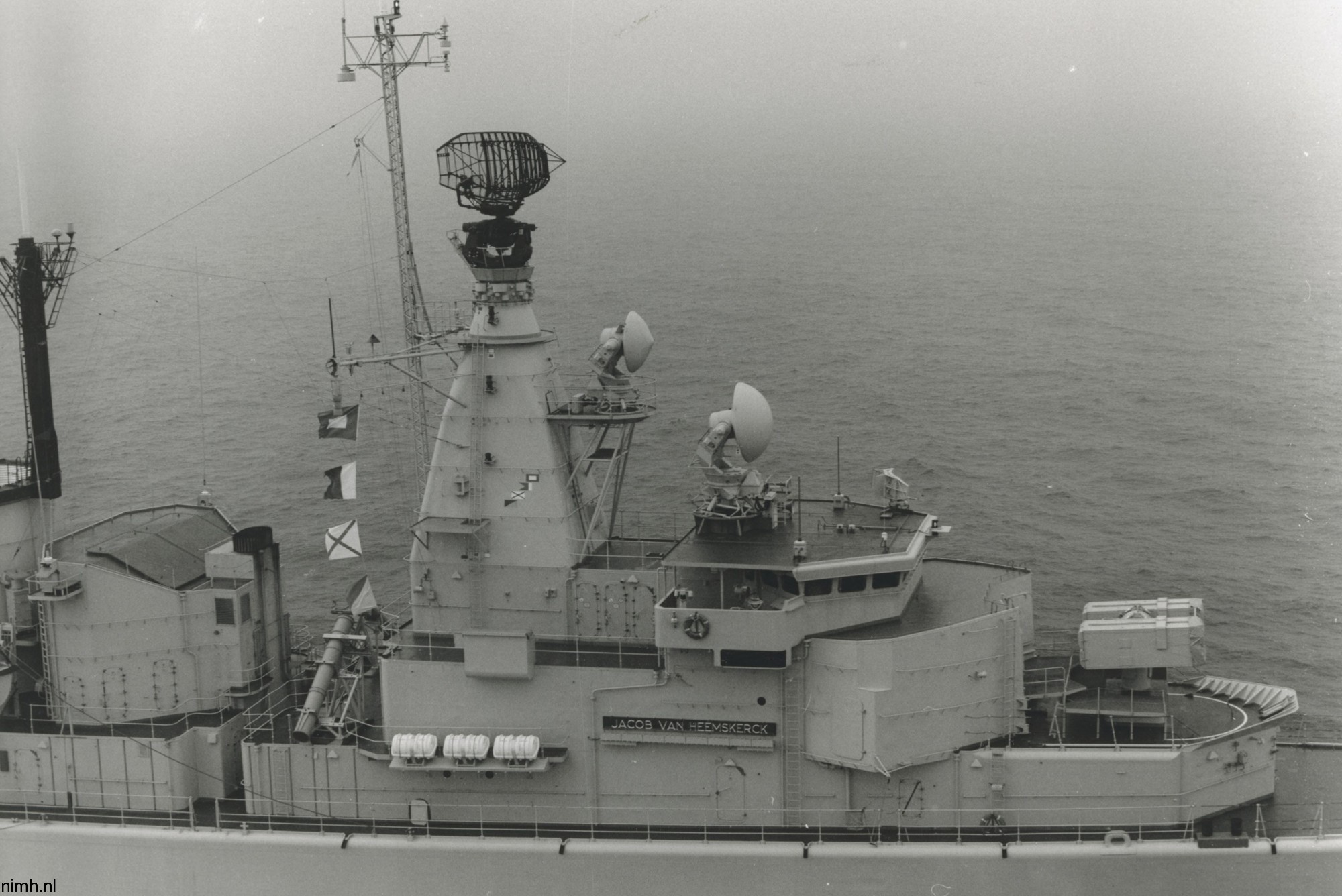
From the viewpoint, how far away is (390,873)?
18.9 meters

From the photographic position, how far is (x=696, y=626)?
18422 mm

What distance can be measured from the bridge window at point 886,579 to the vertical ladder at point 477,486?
589 cm

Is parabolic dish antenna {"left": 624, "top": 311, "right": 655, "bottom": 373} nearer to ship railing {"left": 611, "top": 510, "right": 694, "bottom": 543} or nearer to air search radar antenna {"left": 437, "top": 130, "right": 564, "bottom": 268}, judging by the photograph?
air search radar antenna {"left": 437, "top": 130, "right": 564, "bottom": 268}

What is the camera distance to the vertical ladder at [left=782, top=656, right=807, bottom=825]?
18.8m

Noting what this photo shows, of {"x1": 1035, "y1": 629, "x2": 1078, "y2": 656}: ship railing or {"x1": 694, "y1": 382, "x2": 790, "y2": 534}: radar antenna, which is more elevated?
{"x1": 694, "y1": 382, "x2": 790, "y2": 534}: radar antenna

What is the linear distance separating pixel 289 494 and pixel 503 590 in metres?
14.4

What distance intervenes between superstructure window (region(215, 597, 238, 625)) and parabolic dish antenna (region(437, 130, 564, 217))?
24.0 feet

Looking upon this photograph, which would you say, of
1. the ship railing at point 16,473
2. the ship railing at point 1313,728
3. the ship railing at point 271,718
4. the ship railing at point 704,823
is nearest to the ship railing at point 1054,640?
the ship railing at point 1313,728

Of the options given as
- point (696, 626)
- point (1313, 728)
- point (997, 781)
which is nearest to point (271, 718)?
point (696, 626)

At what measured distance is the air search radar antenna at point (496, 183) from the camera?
19.8 metres

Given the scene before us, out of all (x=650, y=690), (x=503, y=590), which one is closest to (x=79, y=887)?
(x=503, y=590)

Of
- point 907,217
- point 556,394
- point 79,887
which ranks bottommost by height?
point 79,887

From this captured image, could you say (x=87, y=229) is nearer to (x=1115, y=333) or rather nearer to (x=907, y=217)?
(x=907, y=217)

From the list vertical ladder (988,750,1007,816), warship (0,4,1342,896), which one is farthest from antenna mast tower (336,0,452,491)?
vertical ladder (988,750,1007,816)
